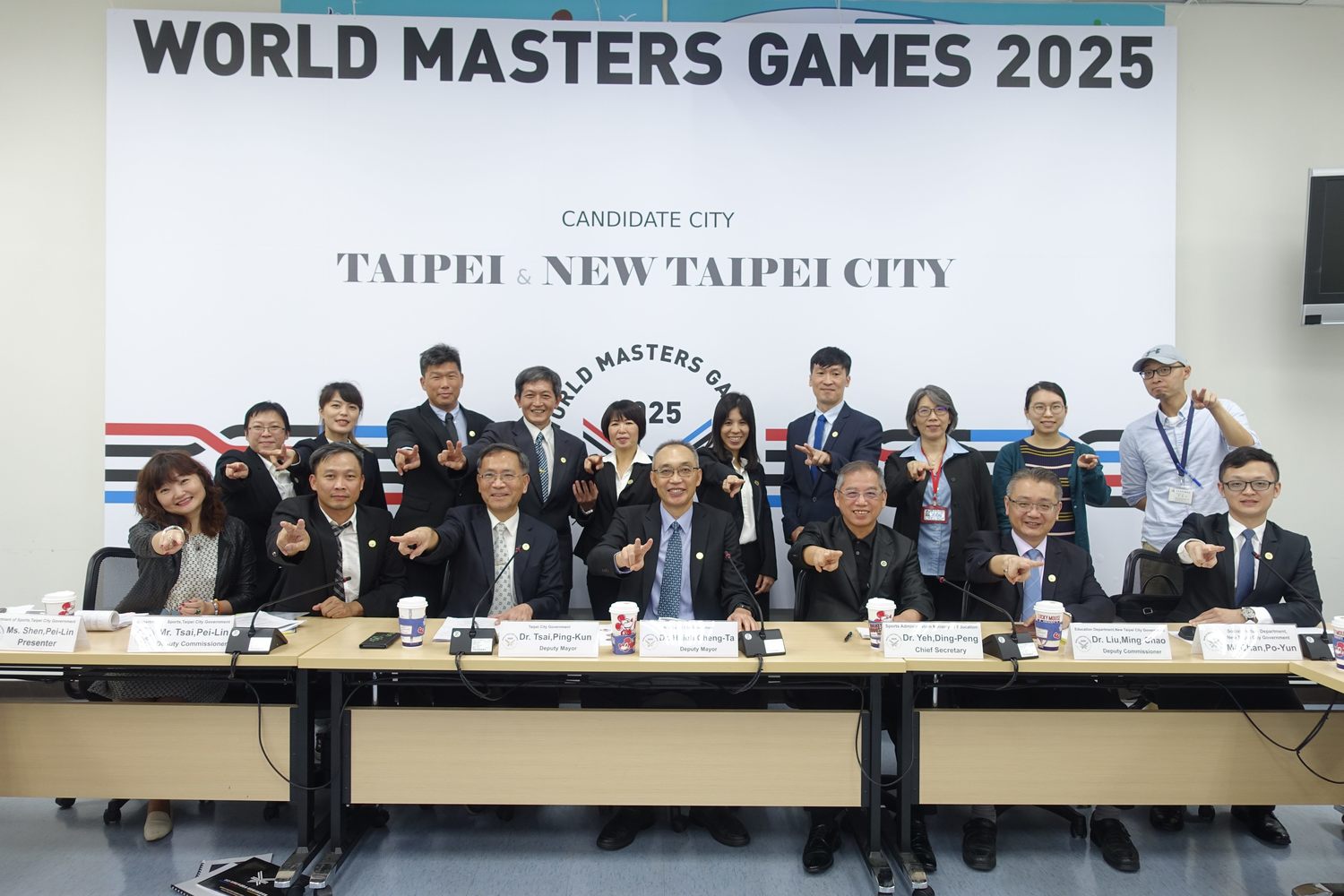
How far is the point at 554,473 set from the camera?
Result: 3.40 metres

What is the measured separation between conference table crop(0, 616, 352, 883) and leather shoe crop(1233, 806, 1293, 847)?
10.4ft

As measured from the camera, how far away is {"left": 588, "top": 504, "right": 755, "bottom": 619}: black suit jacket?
285cm

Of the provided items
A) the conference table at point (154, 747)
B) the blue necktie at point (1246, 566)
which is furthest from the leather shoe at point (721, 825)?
the blue necktie at point (1246, 566)

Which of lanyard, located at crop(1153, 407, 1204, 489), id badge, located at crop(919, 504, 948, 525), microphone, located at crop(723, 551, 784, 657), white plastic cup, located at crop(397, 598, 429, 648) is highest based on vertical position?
lanyard, located at crop(1153, 407, 1204, 489)

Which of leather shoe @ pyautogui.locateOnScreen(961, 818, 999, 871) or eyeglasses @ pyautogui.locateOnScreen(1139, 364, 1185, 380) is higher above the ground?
eyeglasses @ pyautogui.locateOnScreen(1139, 364, 1185, 380)

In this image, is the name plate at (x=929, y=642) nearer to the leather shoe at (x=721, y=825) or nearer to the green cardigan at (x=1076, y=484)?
the leather shoe at (x=721, y=825)

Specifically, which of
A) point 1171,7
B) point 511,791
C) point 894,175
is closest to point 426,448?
point 511,791

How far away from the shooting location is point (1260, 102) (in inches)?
163

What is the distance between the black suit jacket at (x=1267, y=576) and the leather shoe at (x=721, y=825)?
1770 millimetres

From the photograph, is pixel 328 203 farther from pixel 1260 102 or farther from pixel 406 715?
pixel 1260 102

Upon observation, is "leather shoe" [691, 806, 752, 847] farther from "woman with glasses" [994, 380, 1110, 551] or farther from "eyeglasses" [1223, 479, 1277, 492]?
"eyeglasses" [1223, 479, 1277, 492]

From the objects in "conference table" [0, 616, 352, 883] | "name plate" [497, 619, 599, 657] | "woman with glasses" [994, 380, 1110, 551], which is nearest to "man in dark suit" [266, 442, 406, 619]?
"conference table" [0, 616, 352, 883]

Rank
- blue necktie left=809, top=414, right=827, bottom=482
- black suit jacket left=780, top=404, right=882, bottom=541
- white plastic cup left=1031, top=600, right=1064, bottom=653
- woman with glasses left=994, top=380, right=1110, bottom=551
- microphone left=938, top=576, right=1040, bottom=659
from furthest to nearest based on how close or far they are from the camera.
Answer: blue necktie left=809, top=414, right=827, bottom=482 → black suit jacket left=780, top=404, right=882, bottom=541 → woman with glasses left=994, top=380, right=1110, bottom=551 → white plastic cup left=1031, top=600, right=1064, bottom=653 → microphone left=938, top=576, right=1040, bottom=659

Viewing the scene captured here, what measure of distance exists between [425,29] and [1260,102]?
173 inches
